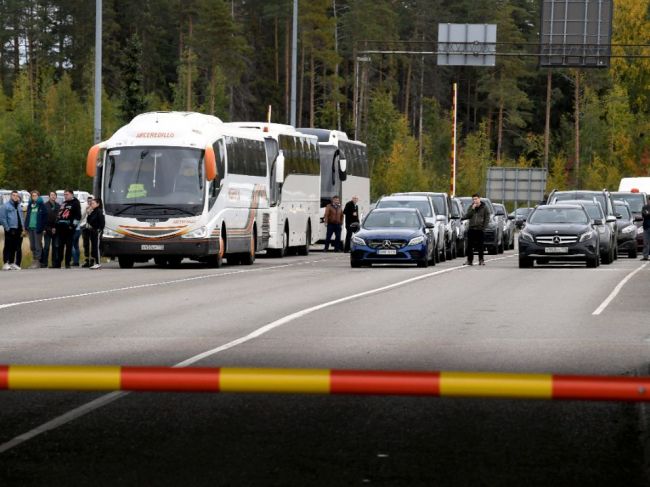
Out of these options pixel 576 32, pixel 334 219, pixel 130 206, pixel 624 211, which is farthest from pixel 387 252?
pixel 576 32

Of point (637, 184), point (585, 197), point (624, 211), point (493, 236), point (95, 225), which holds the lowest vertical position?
point (493, 236)

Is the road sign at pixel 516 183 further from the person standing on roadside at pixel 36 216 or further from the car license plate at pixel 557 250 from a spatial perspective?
the person standing on roadside at pixel 36 216

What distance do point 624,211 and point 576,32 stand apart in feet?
19.8

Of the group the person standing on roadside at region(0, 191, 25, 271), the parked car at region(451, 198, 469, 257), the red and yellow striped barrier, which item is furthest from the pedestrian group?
the red and yellow striped barrier

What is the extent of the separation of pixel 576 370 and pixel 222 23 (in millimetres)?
105585

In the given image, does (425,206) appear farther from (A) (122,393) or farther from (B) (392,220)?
(A) (122,393)

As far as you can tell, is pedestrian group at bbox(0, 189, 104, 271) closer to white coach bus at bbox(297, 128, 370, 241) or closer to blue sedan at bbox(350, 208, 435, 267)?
blue sedan at bbox(350, 208, 435, 267)

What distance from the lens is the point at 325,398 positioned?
496 inches

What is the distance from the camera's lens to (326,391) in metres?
7.80

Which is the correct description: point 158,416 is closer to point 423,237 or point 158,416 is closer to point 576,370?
point 576,370

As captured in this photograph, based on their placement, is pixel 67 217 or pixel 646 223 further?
pixel 646 223

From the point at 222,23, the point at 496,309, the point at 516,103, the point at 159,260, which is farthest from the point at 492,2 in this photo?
the point at 496,309

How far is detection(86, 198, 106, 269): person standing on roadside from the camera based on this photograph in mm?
37656

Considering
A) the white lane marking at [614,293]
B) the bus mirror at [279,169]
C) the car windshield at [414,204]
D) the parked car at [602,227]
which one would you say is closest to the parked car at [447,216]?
the car windshield at [414,204]
